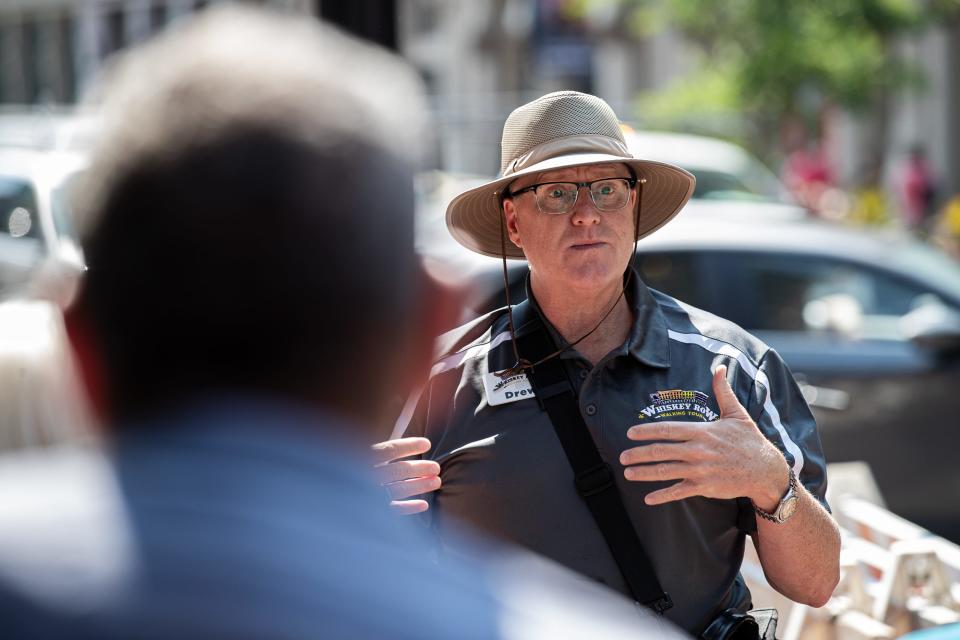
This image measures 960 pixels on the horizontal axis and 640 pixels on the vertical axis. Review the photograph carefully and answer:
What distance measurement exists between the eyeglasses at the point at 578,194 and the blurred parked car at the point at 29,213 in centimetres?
470

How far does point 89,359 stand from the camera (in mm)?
1086

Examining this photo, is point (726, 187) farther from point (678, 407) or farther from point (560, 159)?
point (678, 407)

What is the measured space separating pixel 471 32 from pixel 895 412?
2888cm

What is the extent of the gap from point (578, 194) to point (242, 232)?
1.82m

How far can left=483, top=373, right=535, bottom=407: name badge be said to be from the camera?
2.62 metres

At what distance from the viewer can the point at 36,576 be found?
2.97ft

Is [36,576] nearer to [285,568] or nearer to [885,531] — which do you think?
[285,568]

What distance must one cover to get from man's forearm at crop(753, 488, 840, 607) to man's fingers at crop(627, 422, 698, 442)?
0.27 metres

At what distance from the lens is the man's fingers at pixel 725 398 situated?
91.8 inches

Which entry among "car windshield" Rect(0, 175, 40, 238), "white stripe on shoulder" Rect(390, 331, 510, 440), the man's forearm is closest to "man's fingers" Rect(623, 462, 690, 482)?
the man's forearm

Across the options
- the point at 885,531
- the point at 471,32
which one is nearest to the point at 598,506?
the point at 885,531

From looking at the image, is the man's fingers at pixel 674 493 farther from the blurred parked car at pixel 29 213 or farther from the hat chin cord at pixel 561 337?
the blurred parked car at pixel 29 213

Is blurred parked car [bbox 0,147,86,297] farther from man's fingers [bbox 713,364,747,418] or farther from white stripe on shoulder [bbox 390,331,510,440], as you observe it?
man's fingers [bbox 713,364,747,418]

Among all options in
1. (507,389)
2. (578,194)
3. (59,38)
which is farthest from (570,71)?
(507,389)
